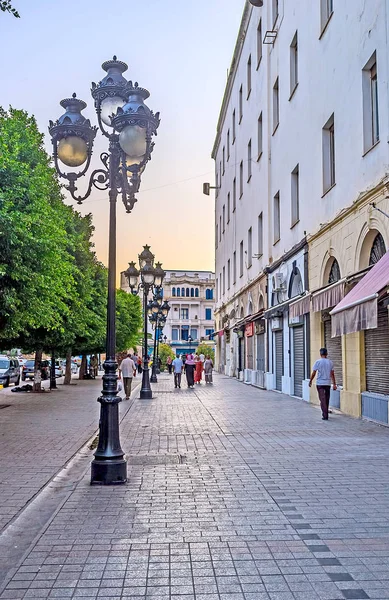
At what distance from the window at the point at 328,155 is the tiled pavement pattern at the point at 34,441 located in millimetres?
9214

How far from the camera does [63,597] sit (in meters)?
3.97

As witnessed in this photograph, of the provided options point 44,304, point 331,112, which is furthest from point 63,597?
point 331,112

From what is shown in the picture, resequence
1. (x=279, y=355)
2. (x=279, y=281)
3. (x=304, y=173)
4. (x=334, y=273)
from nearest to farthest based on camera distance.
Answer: (x=334, y=273)
(x=304, y=173)
(x=279, y=281)
(x=279, y=355)

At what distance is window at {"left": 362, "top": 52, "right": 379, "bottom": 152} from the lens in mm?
13602

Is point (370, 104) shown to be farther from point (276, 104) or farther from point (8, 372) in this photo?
point (8, 372)

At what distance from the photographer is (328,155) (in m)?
17.4

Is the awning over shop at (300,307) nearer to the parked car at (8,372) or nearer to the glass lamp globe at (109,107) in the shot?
the glass lamp globe at (109,107)

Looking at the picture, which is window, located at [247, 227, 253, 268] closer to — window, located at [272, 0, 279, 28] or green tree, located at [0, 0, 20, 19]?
window, located at [272, 0, 279, 28]

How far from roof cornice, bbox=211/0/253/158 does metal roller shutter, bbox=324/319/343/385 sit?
1998 centimetres

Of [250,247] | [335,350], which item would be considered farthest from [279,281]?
[250,247]

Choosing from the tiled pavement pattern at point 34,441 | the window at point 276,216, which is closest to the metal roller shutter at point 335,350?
the tiled pavement pattern at point 34,441

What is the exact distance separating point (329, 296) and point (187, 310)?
84.6 meters

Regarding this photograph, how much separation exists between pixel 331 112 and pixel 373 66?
→ 2820mm

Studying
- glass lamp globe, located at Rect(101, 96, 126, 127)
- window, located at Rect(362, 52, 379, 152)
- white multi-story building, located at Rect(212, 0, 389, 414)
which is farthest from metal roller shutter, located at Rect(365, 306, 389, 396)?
glass lamp globe, located at Rect(101, 96, 126, 127)
